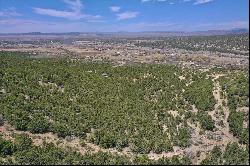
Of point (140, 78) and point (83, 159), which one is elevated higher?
point (140, 78)

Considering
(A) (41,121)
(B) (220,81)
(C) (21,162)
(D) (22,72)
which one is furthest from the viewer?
(D) (22,72)

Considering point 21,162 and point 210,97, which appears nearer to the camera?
point 21,162

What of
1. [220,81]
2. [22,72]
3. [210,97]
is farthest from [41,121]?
[220,81]

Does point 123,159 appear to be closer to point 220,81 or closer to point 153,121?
point 153,121

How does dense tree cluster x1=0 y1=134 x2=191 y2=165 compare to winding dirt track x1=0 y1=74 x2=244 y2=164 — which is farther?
winding dirt track x1=0 y1=74 x2=244 y2=164

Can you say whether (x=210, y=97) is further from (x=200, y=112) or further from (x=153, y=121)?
(x=153, y=121)

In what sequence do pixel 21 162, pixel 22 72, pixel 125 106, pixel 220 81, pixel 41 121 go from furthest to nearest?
pixel 22 72
pixel 220 81
pixel 125 106
pixel 41 121
pixel 21 162

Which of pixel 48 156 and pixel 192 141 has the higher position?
pixel 48 156

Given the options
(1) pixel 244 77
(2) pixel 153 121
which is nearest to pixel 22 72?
(2) pixel 153 121

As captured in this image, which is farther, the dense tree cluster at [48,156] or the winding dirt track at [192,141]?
the winding dirt track at [192,141]

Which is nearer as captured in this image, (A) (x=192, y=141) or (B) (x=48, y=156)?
(B) (x=48, y=156)
